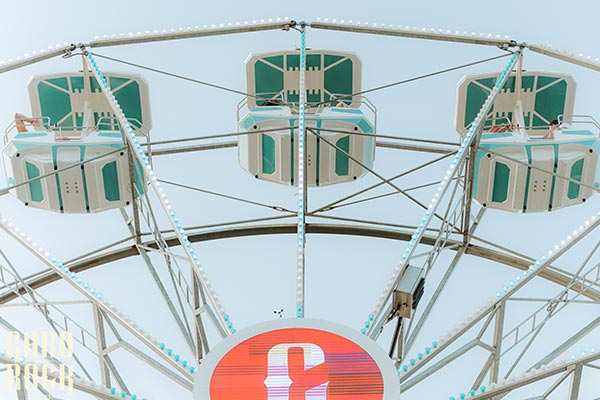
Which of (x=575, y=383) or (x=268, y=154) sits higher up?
(x=268, y=154)

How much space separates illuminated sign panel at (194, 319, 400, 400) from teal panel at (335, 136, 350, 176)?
8.86 metres

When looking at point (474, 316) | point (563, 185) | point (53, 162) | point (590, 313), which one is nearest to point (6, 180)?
point (53, 162)

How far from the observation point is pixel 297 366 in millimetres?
13906

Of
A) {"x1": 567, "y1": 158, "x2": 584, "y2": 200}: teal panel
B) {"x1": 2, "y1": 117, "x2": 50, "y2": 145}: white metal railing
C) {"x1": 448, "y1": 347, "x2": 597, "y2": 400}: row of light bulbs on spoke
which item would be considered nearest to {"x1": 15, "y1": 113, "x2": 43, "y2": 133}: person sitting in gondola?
{"x1": 2, "y1": 117, "x2": 50, "y2": 145}: white metal railing

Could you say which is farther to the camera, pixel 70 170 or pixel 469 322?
pixel 70 170

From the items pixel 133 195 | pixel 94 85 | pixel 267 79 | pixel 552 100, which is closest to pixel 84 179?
pixel 133 195

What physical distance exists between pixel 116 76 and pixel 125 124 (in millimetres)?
4462

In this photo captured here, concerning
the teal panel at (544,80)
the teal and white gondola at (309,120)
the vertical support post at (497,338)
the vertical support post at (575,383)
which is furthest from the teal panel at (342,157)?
the vertical support post at (575,383)

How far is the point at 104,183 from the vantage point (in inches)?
859

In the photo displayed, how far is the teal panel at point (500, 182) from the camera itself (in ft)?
71.3

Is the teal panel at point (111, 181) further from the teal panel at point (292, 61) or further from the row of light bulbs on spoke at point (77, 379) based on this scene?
the row of light bulbs on spoke at point (77, 379)

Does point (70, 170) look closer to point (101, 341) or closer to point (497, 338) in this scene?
point (101, 341)

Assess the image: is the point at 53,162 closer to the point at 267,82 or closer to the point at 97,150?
the point at 97,150

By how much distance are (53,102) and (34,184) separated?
3.36 metres
